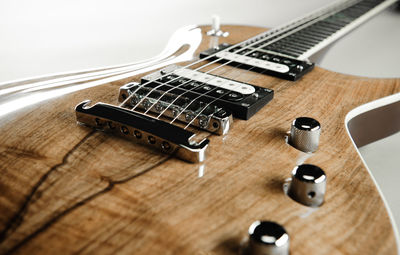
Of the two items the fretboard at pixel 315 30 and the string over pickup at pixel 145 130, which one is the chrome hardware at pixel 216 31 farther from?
the string over pickup at pixel 145 130

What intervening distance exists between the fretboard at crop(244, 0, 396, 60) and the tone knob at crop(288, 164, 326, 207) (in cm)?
56

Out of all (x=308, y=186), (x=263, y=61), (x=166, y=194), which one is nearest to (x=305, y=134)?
(x=308, y=186)

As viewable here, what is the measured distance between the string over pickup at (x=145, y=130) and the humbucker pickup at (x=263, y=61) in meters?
0.36

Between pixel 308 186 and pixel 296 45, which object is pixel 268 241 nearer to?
pixel 308 186

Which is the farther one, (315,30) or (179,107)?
(315,30)

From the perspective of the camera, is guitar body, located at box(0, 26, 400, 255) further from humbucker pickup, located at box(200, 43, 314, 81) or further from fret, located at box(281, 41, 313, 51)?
fret, located at box(281, 41, 313, 51)

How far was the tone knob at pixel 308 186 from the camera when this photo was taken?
0.50m

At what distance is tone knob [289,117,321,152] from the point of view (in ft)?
2.02

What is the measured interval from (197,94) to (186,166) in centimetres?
21

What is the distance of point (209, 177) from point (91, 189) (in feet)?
0.50

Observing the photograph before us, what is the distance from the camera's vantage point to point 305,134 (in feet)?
2.02

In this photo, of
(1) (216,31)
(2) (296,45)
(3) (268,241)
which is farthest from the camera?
(1) (216,31)

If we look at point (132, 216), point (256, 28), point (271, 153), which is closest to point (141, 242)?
point (132, 216)

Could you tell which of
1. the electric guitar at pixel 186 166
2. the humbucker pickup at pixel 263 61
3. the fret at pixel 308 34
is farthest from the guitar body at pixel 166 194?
the fret at pixel 308 34
